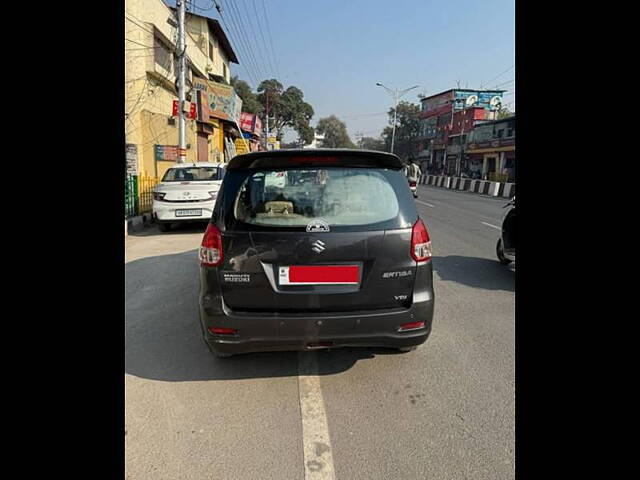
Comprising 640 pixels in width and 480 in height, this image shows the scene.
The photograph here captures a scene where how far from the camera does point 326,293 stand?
2.46 metres

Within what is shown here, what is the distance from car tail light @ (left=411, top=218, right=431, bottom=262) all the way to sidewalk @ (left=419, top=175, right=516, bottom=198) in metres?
18.2

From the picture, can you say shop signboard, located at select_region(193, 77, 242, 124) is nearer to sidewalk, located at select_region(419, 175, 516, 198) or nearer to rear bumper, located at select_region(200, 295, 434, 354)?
sidewalk, located at select_region(419, 175, 516, 198)

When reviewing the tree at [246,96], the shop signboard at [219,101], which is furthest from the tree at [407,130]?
the shop signboard at [219,101]

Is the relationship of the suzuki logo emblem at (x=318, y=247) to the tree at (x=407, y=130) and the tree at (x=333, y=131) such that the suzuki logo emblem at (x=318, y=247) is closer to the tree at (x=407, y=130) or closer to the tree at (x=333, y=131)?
the tree at (x=407, y=130)

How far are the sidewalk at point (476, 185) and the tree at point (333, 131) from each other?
54.1m

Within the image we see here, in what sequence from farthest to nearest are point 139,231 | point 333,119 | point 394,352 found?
point 333,119
point 139,231
point 394,352

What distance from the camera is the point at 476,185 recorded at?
90.0ft

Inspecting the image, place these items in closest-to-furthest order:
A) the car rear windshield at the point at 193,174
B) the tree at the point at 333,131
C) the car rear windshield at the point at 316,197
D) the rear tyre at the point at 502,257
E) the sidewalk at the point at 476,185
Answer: the car rear windshield at the point at 316,197 → the rear tyre at the point at 502,257 → the car rear windshield at the point at 193,174 → the sidewalk at the point at 476,185 → the tree at the point at 333,131

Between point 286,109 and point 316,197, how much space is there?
58.5 m

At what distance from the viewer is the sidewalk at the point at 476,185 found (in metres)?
23.7

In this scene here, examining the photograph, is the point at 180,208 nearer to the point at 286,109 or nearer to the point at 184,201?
the point at 184,201
